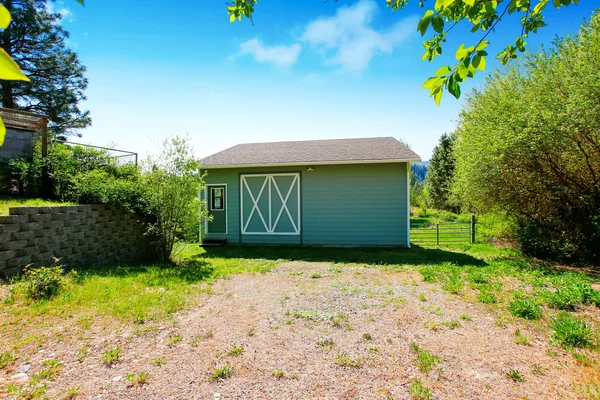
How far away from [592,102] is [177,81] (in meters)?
9.55

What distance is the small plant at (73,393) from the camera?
2420mm

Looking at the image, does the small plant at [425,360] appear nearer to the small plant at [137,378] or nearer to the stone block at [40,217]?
the small plant at [137,378]

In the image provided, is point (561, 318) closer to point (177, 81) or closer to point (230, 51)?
point (230, 51)

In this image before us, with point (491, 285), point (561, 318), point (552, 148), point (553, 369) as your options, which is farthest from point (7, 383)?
point (552, 148)

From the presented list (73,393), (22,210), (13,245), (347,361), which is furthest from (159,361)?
(22,210)

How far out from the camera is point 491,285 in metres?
5.11

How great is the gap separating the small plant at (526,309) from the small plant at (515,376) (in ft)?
4.71

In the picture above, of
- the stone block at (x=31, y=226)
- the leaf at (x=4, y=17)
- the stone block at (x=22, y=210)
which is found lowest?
the stone block at (x=31, y=226)

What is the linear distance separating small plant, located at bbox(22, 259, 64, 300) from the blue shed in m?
5.20

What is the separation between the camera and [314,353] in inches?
122

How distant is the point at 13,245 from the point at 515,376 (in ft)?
22.5

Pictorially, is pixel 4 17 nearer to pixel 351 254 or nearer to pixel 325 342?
pixel 325 342

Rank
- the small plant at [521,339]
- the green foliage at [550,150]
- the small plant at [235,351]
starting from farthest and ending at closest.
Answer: the green foliage at [550,150] < the small plant at [521,339] < the small plant at [235,351]

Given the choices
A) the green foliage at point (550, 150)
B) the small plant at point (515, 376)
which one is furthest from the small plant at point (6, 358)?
the green foliage at point (550, 150)
